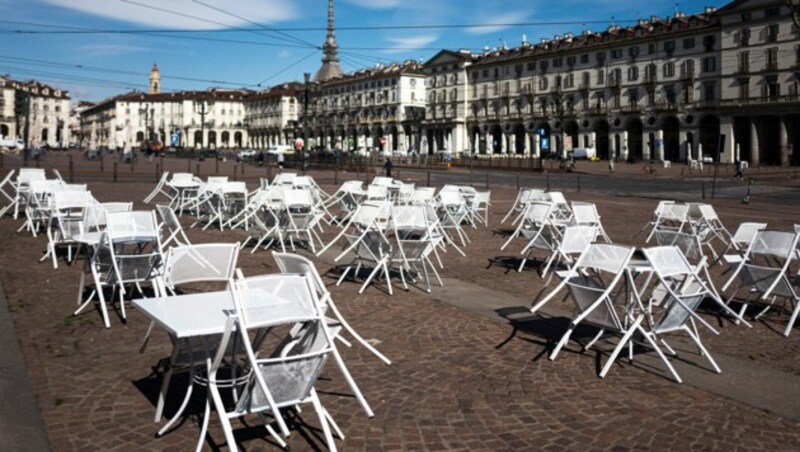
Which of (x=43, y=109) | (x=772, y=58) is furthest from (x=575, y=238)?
(x=43, y=109)

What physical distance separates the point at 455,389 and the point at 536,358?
3.83 ft

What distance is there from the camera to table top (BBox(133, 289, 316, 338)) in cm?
389

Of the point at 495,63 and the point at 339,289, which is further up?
Answer: the point at 495,63

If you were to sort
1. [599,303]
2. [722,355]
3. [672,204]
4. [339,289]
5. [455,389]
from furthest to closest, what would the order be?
[672,204] → [339,289] → [722,355] → [599,303] → [455,389]

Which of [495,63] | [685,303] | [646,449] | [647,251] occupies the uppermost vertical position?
[495,63]

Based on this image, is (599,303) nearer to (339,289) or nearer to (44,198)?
(339,289)

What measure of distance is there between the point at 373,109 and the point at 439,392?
126 meters

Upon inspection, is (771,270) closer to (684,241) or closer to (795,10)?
(684,241)

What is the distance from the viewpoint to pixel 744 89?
255 ft

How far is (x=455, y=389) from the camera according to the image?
17.6 ft

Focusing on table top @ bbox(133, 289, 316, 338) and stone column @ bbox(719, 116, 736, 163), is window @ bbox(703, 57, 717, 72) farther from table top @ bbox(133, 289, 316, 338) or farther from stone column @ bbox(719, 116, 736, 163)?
table top @ bbox(133, 289, 316, 338)

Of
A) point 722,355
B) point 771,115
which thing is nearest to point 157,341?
point 722,355

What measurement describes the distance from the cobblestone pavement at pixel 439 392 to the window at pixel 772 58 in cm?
7749

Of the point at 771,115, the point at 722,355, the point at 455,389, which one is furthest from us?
the point at 771,115
